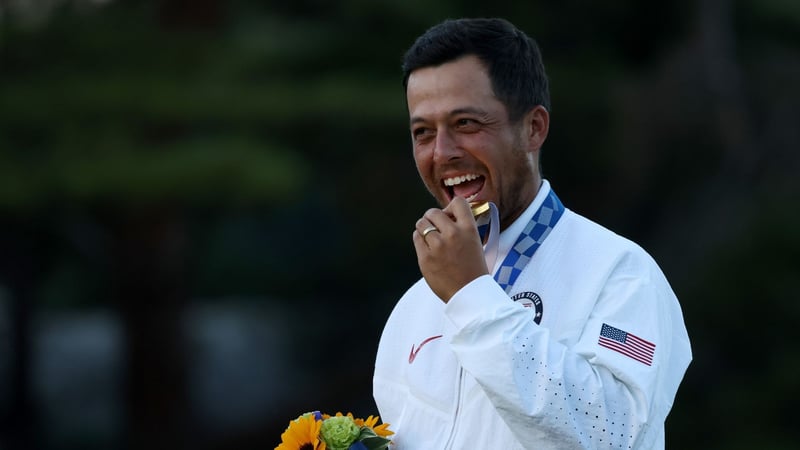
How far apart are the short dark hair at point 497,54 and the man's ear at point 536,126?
0.05 ft

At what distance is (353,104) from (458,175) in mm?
6456

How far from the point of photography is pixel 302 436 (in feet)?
7.18

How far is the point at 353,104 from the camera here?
857 cm

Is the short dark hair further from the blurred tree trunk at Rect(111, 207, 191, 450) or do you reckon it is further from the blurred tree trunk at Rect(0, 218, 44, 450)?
the blurred tree trunk at Rect(0, 218, 44, 450)

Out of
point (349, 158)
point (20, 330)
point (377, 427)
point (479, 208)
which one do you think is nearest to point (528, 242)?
point (479, 208)

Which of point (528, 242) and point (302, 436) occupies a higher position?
point (528, 242)

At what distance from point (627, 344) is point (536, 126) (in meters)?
0.55

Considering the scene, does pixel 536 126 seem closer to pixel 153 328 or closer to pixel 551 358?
pixel 551 358

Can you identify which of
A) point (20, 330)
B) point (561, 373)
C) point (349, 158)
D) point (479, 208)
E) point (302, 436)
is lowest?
point (20, 330)

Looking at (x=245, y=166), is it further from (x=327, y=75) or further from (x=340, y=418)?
(x=340, y=418)

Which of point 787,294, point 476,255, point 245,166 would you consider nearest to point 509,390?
point 476,255

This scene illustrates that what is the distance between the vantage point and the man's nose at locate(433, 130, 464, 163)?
84.7 inches

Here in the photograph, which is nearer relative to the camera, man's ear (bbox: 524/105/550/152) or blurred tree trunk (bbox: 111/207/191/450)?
man's ear (bbox: 524/105/550/152)

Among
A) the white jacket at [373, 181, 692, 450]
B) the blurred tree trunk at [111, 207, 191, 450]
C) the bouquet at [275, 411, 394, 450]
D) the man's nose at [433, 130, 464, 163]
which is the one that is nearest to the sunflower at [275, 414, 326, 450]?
the bouquet at [275, 411, 394, 450]
